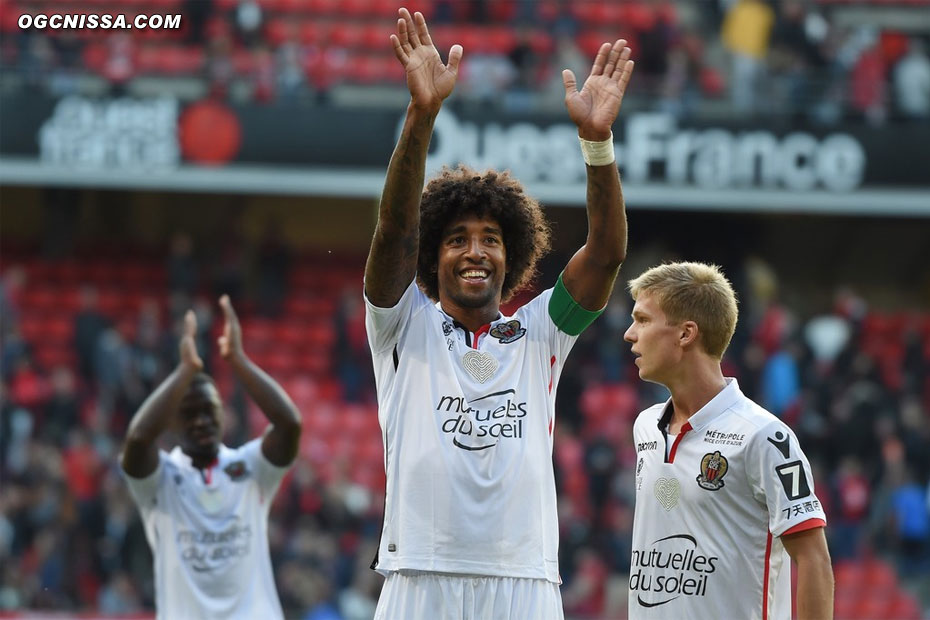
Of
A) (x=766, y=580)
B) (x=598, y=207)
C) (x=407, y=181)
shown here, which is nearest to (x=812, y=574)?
(x=766, y=580)

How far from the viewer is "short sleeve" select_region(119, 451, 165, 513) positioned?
730 centimetres

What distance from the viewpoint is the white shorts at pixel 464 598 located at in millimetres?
4473

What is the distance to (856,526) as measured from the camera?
1502 centimetres

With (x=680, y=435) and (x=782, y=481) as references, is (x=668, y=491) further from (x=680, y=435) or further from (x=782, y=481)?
(x=782, y=481)

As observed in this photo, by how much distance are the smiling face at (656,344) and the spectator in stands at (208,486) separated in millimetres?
2722

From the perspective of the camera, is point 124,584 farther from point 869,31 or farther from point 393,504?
point 869,31

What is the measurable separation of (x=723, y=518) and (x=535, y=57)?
Answer: 1481cm

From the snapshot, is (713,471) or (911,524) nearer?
(713,471)

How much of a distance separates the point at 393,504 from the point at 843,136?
1500 centimetres

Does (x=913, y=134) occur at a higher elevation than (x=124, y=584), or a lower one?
higher

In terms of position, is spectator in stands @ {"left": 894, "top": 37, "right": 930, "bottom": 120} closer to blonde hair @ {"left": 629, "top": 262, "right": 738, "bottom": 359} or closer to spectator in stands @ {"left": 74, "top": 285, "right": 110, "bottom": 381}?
spectator in stands @ {"left": 74, "top": 285, "right": 110, "bottom": 381}

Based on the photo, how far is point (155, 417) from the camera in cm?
711

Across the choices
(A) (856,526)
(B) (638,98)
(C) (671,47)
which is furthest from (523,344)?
(C) (671,47)

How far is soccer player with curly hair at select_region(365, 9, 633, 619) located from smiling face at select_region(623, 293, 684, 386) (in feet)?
0.74
